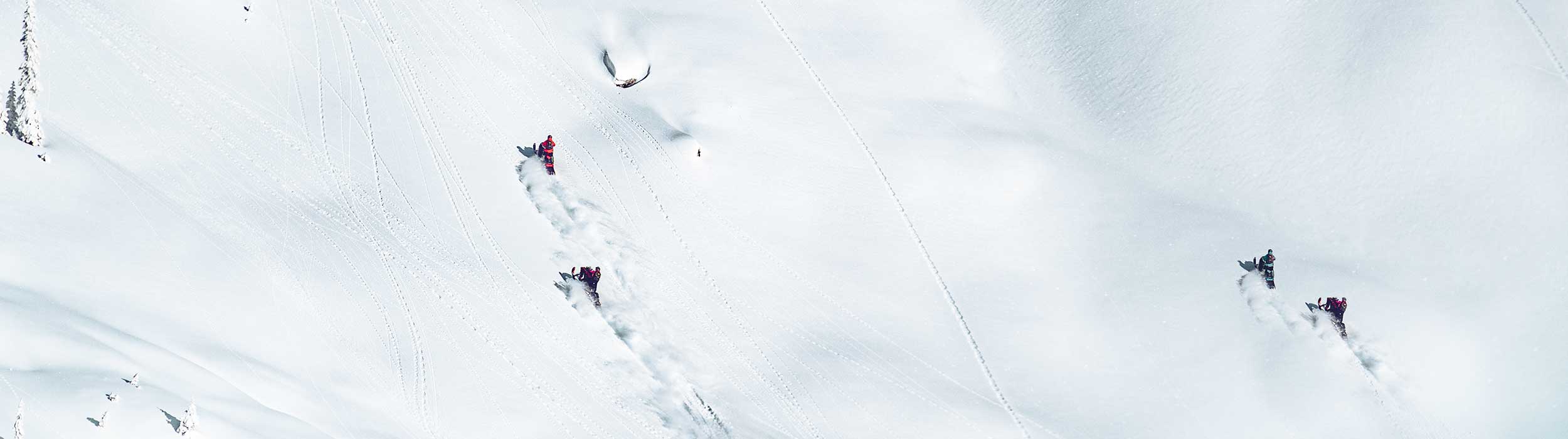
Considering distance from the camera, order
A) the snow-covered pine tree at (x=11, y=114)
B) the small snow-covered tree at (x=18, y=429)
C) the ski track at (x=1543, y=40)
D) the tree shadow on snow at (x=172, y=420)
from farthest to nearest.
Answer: the ski track at (x=1543, y=40), the snow-covered pine tree at (x=11, y=114), the tree shadow on snow at (x=172, y=420), the small snow-covered tree at (x=18, y=429)

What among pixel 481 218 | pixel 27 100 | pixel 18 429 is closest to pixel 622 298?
pixel 481 218

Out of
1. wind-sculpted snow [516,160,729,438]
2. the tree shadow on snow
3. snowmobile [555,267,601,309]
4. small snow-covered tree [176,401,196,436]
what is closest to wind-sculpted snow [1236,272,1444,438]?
wind-sculpted snow [516,160,729,438]

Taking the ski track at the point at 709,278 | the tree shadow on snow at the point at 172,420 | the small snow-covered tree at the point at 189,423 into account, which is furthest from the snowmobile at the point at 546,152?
the small snow-covered tree at the point at 189,423

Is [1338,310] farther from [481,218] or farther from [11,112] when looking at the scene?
[11,112]

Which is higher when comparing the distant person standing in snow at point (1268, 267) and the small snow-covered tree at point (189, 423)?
the distant person standing in snow at point (1268, 267)

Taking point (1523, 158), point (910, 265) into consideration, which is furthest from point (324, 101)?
point (1523, 158)

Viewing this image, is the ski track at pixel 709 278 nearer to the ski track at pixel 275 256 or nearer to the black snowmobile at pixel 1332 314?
the ski track at pixel 275 256
